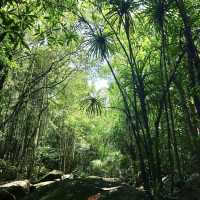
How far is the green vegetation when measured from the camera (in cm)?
597

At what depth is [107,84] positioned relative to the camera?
18219 millimetres

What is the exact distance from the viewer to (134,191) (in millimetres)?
6238

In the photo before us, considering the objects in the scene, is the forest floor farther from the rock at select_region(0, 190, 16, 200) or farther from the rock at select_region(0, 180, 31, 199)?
the rock at select_region(0, 180, 31, 199)

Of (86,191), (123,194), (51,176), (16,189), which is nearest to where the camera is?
(123,194)

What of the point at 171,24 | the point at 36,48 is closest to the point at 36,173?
the point at 36,48

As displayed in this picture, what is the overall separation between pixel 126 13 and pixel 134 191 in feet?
10.9

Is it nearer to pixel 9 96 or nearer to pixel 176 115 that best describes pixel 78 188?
pixel 176 115

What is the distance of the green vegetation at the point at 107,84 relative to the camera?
597cm

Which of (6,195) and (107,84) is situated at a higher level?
(107,84)

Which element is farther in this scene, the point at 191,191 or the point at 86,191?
the point at 86,191

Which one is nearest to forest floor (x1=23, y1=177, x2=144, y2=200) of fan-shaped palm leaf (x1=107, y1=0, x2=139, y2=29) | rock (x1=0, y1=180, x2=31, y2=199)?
rock (x1=0, y1=180, x2=31, y2=199)

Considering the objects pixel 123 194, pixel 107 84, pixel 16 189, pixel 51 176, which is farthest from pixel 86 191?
pixel 107 84

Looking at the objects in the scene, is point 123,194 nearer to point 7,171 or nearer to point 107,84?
point 7,171

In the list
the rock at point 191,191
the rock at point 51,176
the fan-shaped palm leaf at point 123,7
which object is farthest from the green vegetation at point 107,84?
the rock at point 51,176
